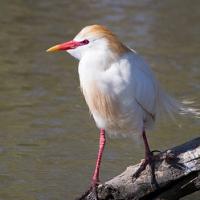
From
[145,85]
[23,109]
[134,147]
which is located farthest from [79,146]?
[145,85]

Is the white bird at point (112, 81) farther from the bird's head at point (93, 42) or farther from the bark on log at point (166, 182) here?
the bark on log at point (166, 182)

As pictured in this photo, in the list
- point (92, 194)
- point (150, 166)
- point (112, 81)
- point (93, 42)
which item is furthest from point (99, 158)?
point (93, 42)

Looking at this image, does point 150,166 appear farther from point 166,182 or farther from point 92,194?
point 92,194

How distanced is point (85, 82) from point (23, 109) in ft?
11.1

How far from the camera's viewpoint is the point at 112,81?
6070 millimetres

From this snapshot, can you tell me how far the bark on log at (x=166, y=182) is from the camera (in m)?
6.11

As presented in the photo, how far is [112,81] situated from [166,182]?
0.93m

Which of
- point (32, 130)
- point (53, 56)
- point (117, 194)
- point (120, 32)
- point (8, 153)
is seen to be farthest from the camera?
point (120, 32)

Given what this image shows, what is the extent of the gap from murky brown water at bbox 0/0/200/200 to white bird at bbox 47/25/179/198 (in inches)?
49.3

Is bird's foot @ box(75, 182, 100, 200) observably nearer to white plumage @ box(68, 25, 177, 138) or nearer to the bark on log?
the bark on log

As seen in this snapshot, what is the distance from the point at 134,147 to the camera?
27.5 ft

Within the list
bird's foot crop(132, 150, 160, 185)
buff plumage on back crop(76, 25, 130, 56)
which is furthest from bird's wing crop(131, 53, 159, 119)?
bird's foot crop(132, 150, 160, 185)

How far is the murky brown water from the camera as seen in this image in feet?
25.7

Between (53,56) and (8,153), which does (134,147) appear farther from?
(53,56)
